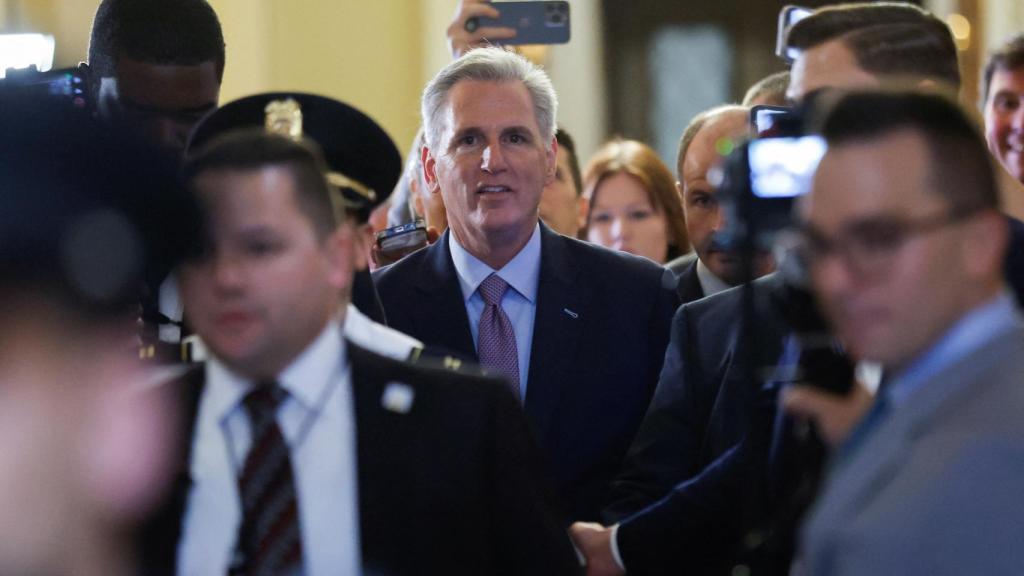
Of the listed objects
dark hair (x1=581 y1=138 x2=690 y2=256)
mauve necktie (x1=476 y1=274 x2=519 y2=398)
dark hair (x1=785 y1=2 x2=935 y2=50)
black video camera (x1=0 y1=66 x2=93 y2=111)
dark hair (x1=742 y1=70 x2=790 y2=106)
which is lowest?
dark hair (x1=581 y1=138 x2=690 y2=256)

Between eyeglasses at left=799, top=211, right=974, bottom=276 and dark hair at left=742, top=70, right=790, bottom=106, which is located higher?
eyeglasses at left=799, top=211, right=974, bottom=276

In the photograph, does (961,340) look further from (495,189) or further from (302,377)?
(495,189)

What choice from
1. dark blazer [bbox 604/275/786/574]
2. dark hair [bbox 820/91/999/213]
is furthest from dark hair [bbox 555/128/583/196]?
dark hair [bbox 820/91/999/213]

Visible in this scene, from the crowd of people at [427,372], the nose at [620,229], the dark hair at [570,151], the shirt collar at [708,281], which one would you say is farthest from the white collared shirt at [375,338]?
the nose at [620,229]

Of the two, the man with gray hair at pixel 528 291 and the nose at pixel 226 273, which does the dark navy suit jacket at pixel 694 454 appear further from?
the nose at pixel 226 273

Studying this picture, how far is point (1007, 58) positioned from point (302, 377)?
227 cm

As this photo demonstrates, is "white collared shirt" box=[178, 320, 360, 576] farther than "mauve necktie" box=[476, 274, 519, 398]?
No

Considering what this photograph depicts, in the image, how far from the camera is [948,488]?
1876 mm

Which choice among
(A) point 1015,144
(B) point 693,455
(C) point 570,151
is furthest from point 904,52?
(C) point 570,151

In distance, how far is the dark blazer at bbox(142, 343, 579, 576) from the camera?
2.40m

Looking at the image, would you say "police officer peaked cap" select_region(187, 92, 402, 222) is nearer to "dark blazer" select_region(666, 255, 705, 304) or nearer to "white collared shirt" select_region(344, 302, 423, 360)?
"white collared shirt" select_region(344, 302, 423, 360)

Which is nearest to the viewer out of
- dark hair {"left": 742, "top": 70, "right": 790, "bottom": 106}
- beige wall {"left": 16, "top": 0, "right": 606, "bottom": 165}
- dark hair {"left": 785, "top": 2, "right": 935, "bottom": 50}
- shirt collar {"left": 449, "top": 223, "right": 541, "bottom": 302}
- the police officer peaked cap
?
the police officer peaked cap

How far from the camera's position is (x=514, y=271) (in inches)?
148

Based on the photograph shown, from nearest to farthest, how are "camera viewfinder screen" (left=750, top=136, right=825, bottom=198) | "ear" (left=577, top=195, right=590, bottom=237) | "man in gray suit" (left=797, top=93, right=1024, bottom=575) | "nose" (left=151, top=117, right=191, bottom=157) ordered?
"man in gray suit" (left=797, top=93, right=1024, bottom=575) < "camera viewfinder screen" (left=750, top=136, right=825, bottom=198) < "nose" (left=151, top=117, right=191, bottom=157) < "ear" (left=577, top=195, right=590, bottom=237)
